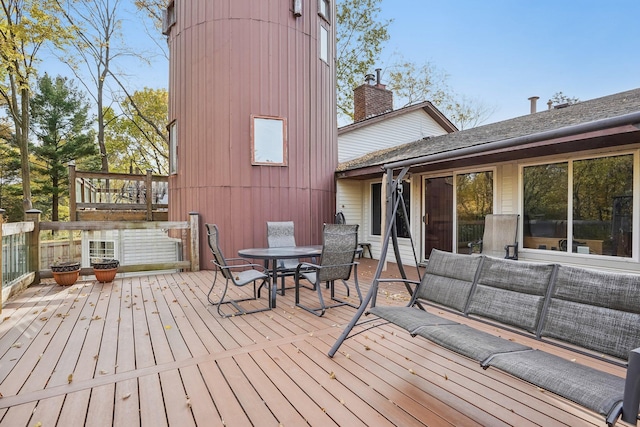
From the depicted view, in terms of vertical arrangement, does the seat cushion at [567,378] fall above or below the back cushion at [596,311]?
below

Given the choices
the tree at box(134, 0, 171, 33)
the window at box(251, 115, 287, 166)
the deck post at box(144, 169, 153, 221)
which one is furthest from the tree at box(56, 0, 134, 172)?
the window at box(251, 115, 287, 166)

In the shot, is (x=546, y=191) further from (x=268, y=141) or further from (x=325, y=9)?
(x=325, y=9)

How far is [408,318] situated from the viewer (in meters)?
2.44

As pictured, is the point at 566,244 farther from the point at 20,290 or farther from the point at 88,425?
the point at 20,290

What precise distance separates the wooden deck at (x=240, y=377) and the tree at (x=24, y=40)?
10.2 m

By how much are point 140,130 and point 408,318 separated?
63.1 feet

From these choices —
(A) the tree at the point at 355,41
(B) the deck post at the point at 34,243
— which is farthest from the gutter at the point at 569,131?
(A) the tree at the point at 355,41

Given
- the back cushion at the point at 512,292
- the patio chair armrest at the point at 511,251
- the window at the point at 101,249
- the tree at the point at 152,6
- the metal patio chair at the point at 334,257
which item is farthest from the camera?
the tree at the point at 152,6

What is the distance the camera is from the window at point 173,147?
319 inches

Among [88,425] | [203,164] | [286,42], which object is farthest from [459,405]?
[286,42]

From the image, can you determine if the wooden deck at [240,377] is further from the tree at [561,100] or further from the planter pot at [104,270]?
the tree at [561,100]

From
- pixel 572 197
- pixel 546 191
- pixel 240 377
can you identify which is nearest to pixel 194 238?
pixel 240 377

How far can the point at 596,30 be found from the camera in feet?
46.9

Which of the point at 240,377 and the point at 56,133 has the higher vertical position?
the point at 56,133
